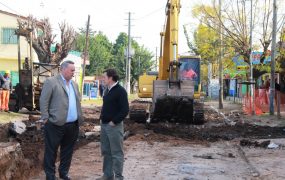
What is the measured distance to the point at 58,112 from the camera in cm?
776

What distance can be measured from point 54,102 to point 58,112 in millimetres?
168

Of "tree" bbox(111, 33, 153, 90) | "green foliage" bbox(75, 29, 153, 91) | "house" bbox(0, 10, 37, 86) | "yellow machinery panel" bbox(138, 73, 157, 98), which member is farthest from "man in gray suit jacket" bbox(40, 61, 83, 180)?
"green foliage" bbox(75, 29, 153, 91)

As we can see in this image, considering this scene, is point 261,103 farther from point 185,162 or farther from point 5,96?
point 185,162

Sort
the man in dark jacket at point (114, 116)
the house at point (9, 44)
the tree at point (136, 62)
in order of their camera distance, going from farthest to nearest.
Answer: the tree at point (136, 62), the house at point (9, 44), the man in dark jacket at point (114, 116)

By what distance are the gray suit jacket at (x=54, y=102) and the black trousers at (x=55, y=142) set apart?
0.46 ft

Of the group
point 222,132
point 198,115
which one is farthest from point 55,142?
point 198,115

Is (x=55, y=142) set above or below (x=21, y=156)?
above

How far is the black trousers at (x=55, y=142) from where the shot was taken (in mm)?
7809

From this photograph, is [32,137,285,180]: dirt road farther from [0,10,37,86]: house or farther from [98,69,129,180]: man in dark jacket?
[0,10,37,86]: house

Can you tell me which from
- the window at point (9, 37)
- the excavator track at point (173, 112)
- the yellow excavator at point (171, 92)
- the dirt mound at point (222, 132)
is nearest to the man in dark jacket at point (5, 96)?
the yellow excavator at point (171, 92)

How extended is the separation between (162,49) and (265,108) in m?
7.89

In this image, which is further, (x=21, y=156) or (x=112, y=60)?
(x=112, y=60)

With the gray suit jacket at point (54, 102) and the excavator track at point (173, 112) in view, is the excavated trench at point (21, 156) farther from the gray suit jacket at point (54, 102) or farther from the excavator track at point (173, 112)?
the excavator track at point (173, 112)

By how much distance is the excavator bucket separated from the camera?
61.5ft
